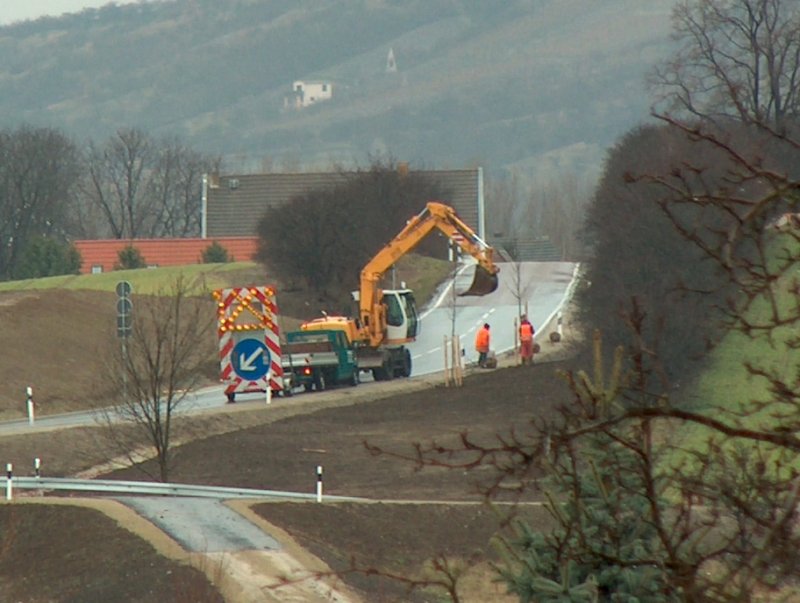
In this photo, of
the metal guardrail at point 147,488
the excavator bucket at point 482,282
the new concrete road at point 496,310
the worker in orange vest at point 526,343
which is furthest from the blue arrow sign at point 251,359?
the new concrete road at point 496,310

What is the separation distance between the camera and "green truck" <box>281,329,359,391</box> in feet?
138

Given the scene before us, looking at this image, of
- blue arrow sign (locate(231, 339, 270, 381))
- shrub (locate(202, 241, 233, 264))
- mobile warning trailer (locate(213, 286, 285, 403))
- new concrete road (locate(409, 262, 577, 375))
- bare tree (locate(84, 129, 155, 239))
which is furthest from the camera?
bare tree (locate(84, 129, 155, 239))

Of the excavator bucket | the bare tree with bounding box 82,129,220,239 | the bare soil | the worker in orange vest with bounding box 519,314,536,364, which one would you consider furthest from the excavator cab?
the bare tree with bounding box 82,129,220,239

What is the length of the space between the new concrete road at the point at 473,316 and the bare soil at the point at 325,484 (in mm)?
3254

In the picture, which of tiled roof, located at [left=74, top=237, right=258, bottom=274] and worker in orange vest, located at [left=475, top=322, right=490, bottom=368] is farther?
tiled roof, located at [left=74, top=237, right=258, bottom=274]

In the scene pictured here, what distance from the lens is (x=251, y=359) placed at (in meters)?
36.4

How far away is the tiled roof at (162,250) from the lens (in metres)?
96.9

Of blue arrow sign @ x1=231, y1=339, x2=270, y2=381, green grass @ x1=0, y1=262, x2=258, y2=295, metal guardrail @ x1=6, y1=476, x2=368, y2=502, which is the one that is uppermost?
green grass @ x1=0, y1=262, x2=258, y2=295

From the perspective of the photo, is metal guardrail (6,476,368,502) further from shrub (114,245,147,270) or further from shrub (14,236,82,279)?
shrub (114,245,147,270)

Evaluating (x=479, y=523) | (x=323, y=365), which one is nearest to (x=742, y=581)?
(x=479, y=523)

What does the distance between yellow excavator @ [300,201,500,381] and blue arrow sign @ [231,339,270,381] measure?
6.94m

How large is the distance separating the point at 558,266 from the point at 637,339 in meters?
79.9

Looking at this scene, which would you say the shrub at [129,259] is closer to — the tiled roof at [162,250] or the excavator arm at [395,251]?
the tiled roof at [162,250]

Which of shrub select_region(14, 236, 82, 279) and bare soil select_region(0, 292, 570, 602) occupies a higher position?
shrub select_region(14, 236, 82, 279)
